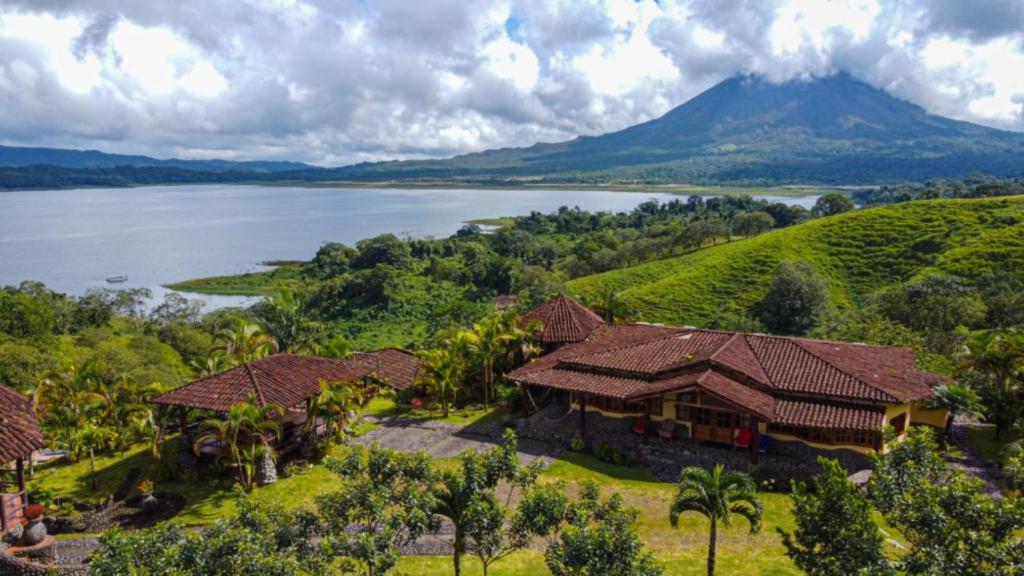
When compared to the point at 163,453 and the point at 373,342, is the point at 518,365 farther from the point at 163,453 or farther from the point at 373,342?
the point at 373,342

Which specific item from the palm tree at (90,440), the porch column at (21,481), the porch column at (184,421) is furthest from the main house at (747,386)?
the porch column at (21,481)

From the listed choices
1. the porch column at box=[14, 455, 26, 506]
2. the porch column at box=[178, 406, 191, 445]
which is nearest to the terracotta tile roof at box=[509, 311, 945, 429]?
the porch column at box=[178, 406, 191, 445]

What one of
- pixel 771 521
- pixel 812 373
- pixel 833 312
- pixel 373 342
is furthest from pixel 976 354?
pixel 373 342

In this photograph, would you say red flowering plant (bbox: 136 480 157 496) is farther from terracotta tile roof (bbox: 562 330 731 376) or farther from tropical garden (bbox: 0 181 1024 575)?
terracotta tile roof (bbox: 562 330 731 376)

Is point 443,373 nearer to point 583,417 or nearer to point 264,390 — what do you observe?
point 583,417

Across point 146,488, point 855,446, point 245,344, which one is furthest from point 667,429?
point 245,344
